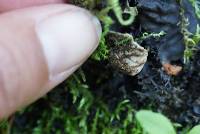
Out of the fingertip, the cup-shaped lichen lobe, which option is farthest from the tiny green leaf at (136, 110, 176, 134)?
the fingertip

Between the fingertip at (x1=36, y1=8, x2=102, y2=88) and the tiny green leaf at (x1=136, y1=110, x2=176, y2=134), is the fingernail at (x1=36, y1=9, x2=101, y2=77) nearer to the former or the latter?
the fingertip at (x1=36, y1=8, x2=102, y2=88)

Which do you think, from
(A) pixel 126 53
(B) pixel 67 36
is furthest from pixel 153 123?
(B) pixel 67 36

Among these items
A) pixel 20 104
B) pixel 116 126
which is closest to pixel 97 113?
pixel 116 126

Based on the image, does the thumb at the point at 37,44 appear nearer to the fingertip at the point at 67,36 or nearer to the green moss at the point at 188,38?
the fingertip at the point at 67,36

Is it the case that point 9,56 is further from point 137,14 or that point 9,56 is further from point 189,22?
point 189,22

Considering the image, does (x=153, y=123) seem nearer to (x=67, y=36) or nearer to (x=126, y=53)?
(x=126, y=53)
